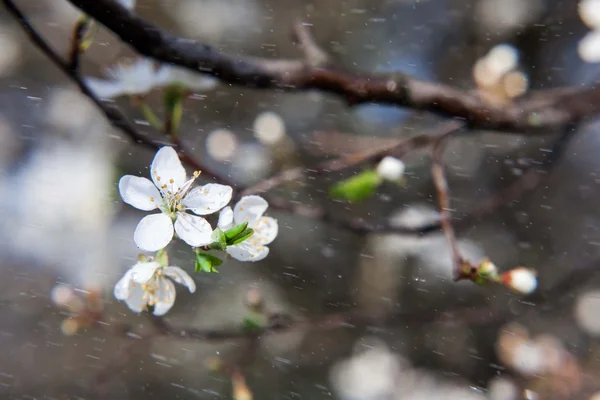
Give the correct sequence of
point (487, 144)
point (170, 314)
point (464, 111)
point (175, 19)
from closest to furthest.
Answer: point (464, 111) → point (487, 144) → point (170, 314) → point (175, 19)

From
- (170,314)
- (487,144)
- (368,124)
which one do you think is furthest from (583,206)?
(170,314)

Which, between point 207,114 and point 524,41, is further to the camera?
point 207,114

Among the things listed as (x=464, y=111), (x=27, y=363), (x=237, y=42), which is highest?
(x=464, y=111)

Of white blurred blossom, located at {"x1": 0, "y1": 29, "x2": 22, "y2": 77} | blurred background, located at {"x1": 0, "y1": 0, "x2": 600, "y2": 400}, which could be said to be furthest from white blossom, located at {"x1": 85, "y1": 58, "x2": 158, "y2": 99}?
white blurred blossom, located at {"x1": 0, "y1": 29, "x2": 22, "y2": 77}

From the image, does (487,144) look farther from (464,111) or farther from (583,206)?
(464,111)

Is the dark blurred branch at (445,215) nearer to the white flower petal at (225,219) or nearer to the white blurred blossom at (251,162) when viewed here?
the white flower petal at (225,219)

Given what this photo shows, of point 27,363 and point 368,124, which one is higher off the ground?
point 368,124

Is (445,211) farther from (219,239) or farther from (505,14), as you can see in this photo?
(505,14)
